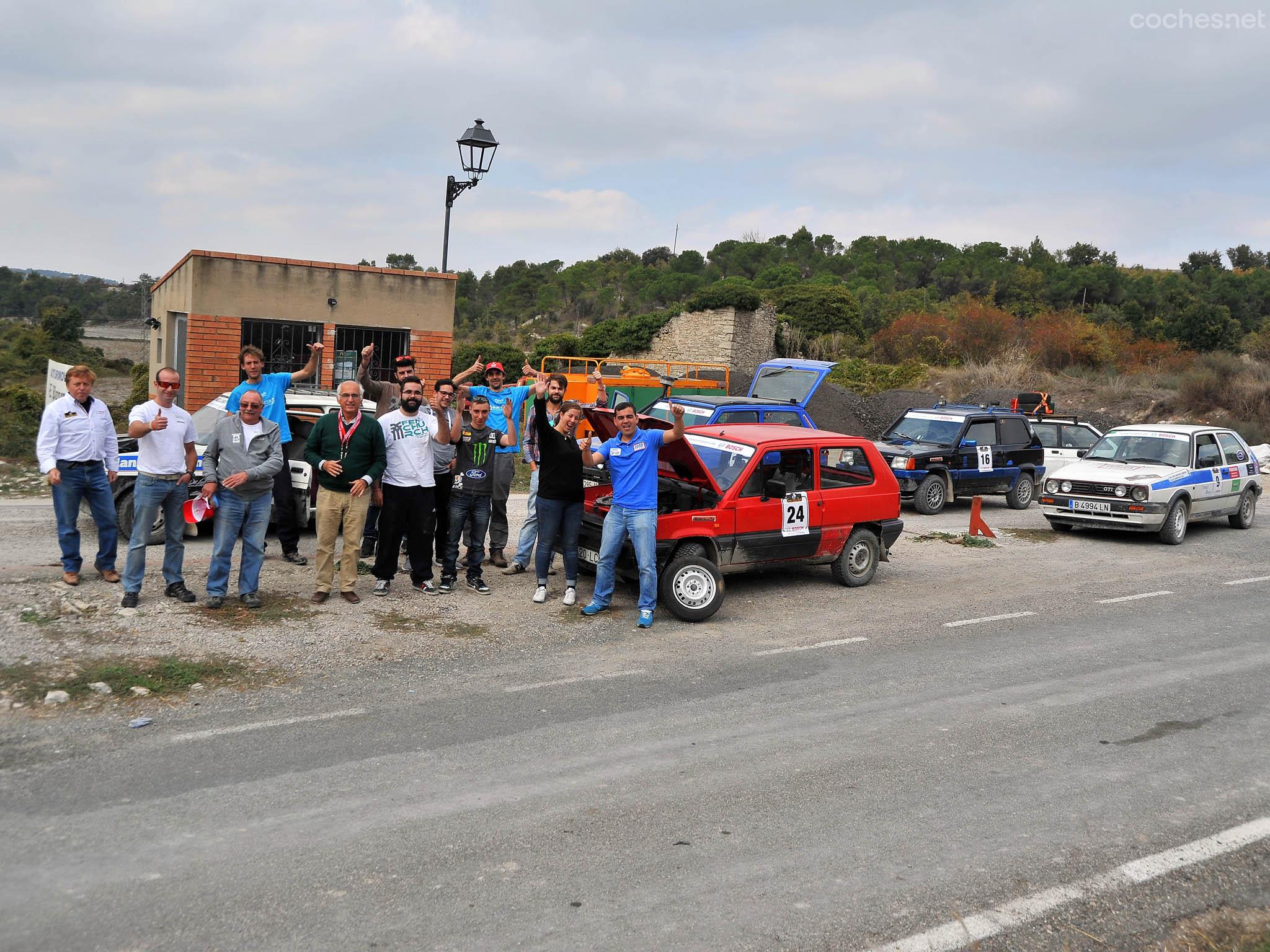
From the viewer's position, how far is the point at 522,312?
262 feet

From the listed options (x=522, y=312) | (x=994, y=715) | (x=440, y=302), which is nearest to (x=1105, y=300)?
(x=522, y=312)

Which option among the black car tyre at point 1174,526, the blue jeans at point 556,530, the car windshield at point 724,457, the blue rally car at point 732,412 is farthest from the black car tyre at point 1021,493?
the blue jeans at point 556,530

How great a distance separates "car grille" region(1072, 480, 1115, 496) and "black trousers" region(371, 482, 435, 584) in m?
9.47

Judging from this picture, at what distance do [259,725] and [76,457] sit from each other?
3.87 metres

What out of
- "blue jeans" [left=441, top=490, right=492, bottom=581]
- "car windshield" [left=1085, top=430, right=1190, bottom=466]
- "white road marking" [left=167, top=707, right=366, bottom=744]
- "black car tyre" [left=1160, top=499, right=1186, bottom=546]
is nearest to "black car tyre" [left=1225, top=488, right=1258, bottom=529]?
"car windshield" [left=1085, top=430, right=1190, bottom=466]

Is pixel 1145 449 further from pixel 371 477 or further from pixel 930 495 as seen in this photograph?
pixel 371 477

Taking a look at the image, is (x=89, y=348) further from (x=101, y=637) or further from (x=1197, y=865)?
(x=1197, y=865)

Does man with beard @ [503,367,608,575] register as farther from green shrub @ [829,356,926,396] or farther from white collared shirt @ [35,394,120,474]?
green shrub @ [829,356,926,396]

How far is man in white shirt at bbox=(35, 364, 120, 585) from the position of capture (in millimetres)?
8312

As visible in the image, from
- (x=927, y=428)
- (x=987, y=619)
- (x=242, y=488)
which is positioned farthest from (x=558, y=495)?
(x=927, y=428)

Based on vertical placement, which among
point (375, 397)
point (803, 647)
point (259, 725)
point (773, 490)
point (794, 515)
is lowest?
point (259, 725)

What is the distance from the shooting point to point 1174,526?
13883mm

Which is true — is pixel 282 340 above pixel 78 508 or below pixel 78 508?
above

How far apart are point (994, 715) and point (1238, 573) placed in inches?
286
